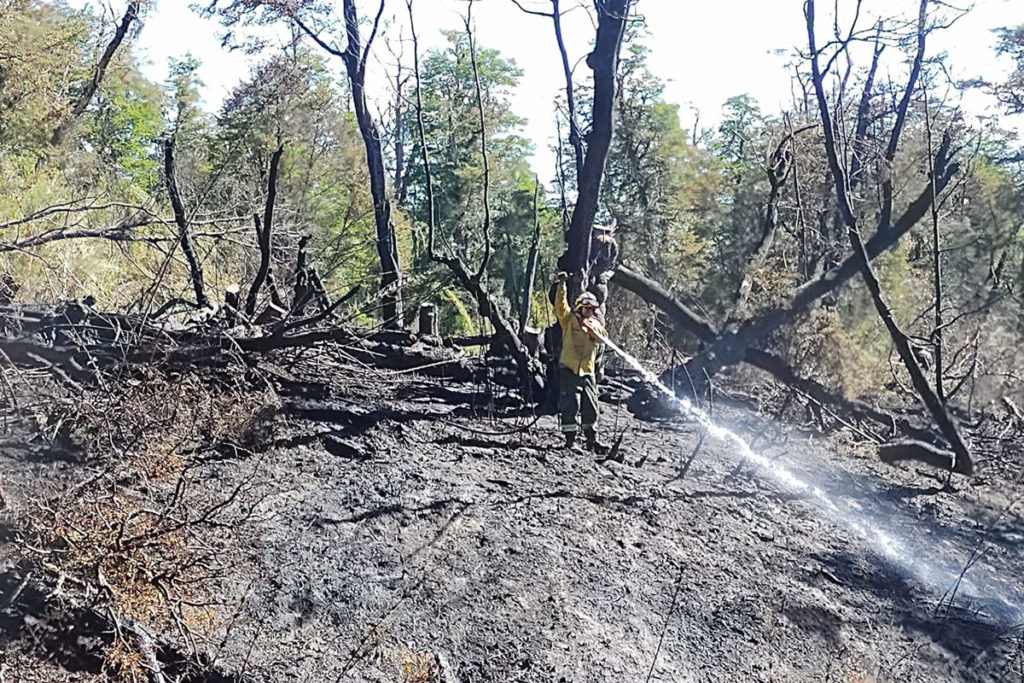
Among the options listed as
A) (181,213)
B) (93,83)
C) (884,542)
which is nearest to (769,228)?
(884,542)

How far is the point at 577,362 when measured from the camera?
8.66 m

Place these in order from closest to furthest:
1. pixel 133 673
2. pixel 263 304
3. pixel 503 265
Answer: pixel 133 673, pixel 263 304, pixel 503 265

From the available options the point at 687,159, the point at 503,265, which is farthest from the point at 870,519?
the point at 687,159

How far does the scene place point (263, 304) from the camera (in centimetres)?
899

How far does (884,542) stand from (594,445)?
2.70 meters

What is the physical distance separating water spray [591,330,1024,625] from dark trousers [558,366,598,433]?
418 mm

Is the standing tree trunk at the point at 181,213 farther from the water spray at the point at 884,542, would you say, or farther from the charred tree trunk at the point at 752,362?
the charred tree trunk at the point at 752,362

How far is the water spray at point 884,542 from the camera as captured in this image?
25.0 feet

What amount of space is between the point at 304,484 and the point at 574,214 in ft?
13.6

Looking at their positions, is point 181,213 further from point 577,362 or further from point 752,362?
point 752,362

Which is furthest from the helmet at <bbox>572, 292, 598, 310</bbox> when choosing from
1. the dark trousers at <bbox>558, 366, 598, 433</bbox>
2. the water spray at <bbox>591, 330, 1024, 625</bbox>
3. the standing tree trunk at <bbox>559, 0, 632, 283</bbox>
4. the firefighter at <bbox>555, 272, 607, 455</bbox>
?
the standing tree trunk at <bbox>559, 0, 632, 283</bbox>

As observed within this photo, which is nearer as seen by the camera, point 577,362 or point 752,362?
point 577,362

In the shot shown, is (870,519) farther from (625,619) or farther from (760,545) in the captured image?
(625,619)

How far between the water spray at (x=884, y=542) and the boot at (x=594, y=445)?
813mm
